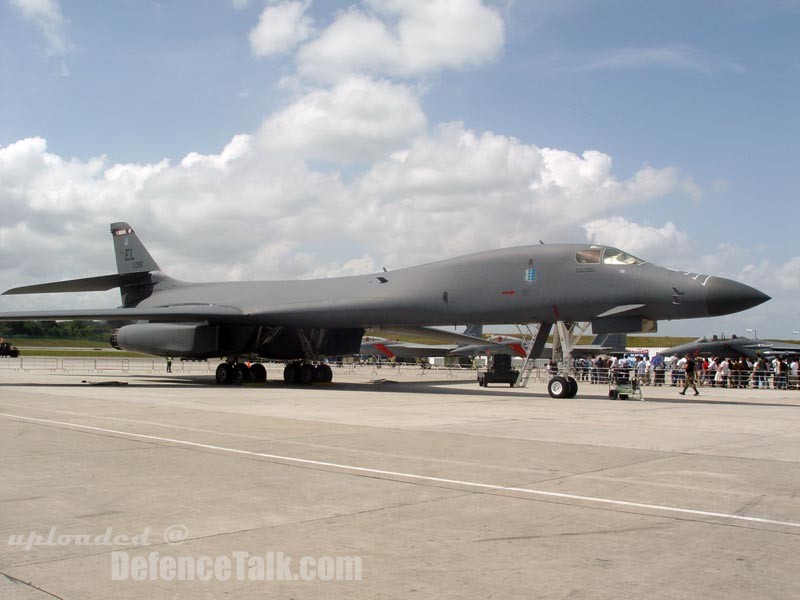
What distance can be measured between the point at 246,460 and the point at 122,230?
2321 centimetres

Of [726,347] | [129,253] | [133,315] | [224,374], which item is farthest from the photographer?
[726,347]

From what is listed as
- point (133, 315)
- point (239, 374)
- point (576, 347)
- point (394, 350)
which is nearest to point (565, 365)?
point (239, 374)

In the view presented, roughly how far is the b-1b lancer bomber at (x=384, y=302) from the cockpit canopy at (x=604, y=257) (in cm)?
2

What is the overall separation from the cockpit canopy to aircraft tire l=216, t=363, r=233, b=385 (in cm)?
1231

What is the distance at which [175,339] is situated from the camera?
73.5 ft

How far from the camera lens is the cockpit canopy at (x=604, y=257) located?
16.2 metres

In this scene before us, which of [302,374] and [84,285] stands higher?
[84,285]

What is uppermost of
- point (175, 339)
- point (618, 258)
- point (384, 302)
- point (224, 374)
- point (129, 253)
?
point (129, 253)

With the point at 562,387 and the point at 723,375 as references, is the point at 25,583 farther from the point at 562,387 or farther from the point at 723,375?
the point at 723,375

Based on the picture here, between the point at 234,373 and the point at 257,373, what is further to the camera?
the point at 257,373

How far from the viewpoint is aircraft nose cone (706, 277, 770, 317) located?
48.3 ft

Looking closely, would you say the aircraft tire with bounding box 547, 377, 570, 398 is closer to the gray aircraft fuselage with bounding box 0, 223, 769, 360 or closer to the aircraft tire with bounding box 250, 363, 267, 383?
the gray aircraft fuselage with bounding box 0, 223, 769, 360

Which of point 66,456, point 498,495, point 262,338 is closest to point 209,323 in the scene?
point 262,338

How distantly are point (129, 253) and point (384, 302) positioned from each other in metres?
13.2
